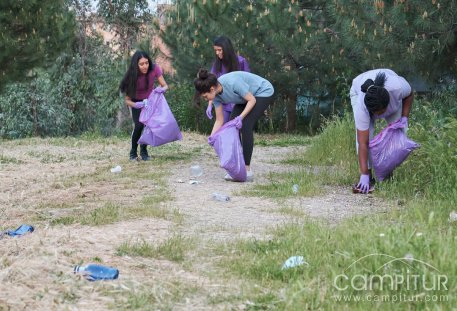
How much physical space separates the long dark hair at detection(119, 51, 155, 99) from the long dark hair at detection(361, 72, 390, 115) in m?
3.51

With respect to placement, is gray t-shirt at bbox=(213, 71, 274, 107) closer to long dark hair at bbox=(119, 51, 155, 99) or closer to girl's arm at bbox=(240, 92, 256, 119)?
girl's arm at bbox=(240, 92, 256, 119)

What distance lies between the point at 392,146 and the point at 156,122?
11.1ft

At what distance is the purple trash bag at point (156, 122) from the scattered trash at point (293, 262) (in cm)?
494

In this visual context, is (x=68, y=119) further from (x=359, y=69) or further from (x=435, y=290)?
(x=435, y=290)

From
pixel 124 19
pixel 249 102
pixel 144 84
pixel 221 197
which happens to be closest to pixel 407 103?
pixel 249 102

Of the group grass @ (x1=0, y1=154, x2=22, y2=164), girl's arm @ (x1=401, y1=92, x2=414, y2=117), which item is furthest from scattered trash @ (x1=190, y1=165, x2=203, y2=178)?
grass @ (x1=0, y1=154, x2=22, y2=164)

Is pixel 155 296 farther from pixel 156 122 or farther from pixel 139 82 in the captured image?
pixel 139 82

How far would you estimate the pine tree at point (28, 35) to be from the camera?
12.0 metres

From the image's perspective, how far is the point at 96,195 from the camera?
232 inches

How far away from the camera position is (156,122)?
8.05 m

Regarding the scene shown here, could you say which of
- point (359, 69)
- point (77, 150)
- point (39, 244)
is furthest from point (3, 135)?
point (39, 244)

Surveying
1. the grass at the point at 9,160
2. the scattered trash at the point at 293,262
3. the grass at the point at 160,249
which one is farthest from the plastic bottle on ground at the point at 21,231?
the grass at the point at 9,160

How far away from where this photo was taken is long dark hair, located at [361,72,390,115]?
Result: 5172 mm

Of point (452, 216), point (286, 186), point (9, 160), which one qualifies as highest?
point (452, 216)
